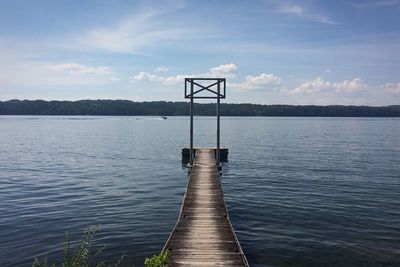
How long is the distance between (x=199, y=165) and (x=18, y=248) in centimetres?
1711

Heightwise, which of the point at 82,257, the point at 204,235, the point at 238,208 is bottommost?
the point at 238,208

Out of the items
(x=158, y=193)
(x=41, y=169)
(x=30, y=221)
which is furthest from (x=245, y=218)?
(x=41, y=169)

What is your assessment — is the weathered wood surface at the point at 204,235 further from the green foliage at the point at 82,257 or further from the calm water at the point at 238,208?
the green foliage at the point at 82,257

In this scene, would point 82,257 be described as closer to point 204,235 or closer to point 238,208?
point 204,235

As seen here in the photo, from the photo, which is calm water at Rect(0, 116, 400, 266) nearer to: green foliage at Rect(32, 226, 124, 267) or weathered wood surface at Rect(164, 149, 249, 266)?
green foliage at Rect(32, 226, 124, 267)

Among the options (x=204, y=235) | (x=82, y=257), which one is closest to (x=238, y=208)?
(x=204, y=235)

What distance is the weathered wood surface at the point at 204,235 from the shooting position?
12.3m

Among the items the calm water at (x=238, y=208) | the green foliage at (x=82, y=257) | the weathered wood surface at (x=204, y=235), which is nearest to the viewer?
the green foliage at (x=82, y=257)

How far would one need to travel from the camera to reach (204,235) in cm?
1449

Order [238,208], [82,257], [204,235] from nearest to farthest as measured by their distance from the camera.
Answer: [82,257] < [204,235] < [238,208]

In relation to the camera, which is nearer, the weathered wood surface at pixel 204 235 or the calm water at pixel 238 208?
the weathered wood surface at pixel 204 235

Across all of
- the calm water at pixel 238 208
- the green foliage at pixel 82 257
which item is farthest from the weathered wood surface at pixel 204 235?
the green foliage at pixel 82 257

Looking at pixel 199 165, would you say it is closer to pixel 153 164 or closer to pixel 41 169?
pixel 153 164

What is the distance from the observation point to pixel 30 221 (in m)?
20.6
